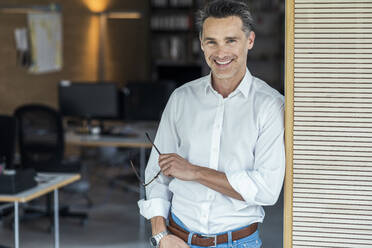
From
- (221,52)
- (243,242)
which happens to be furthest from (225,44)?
(243,242)

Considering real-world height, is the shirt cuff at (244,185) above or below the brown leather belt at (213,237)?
above

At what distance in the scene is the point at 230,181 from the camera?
192 cm

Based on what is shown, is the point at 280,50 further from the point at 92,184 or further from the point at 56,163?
the point at 56,163

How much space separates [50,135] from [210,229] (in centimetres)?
394

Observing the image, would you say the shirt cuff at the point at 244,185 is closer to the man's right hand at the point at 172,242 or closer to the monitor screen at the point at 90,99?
the man's right hand at the point at 172,242

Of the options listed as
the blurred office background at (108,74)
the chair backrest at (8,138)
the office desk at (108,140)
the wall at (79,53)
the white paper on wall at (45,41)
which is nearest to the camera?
the chair backrest at (8,138)

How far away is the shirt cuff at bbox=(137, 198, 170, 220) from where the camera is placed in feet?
7.04

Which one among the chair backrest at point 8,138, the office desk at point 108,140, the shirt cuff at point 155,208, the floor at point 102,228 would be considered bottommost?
the floor at point 102,228

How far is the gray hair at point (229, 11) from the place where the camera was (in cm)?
193

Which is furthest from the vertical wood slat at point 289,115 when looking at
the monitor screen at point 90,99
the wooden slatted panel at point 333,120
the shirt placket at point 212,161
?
the monitor screen at point 90,99

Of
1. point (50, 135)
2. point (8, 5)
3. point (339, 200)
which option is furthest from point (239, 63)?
point (8, 5)

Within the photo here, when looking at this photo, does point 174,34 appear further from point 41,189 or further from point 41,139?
point 41,189

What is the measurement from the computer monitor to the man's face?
192 inches

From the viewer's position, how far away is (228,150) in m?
2.01
